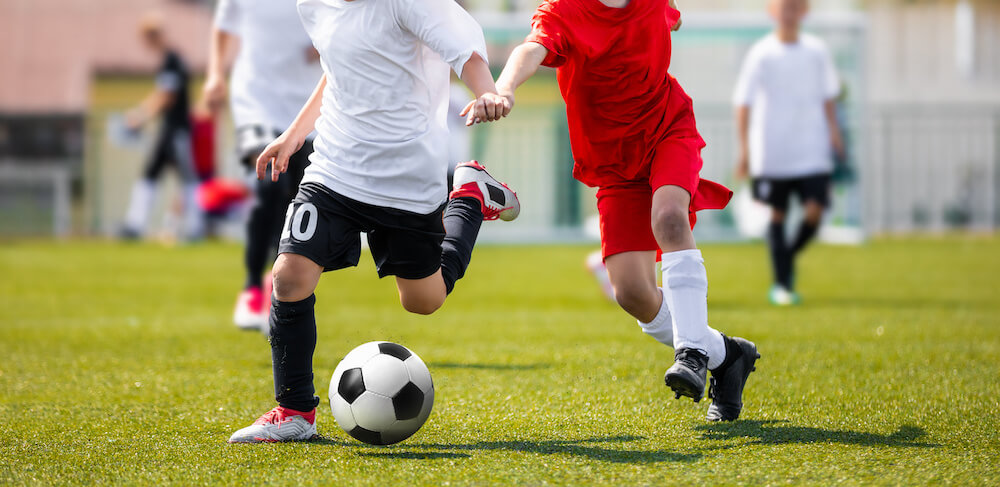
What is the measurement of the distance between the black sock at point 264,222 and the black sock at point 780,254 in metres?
3.55

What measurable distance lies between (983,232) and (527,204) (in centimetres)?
693

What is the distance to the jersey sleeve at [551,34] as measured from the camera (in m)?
3.40

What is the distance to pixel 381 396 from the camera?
10.2ft

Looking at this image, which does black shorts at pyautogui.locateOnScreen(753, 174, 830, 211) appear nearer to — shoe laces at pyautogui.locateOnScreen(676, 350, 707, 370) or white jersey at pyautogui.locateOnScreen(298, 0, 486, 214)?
shoe laces at pyautogui.locateOnScreen(676, 350, 707, 370)

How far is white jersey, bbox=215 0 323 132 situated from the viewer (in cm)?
514

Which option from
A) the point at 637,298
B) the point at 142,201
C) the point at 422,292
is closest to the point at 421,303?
the point at 422,292

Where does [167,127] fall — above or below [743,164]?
below

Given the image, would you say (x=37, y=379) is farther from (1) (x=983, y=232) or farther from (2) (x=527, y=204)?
(1) (x=983, y=232)

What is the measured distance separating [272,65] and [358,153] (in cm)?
215

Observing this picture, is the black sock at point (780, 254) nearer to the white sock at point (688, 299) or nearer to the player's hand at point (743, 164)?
the player's hand at point (743, 164)

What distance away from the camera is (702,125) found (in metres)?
15.3

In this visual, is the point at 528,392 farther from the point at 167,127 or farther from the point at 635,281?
the point at 167,127

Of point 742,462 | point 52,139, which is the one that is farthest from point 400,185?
point 52,139

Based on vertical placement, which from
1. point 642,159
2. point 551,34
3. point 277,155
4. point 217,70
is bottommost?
point 642,159
